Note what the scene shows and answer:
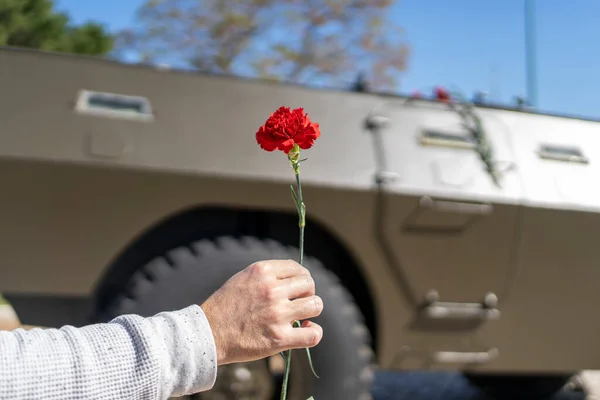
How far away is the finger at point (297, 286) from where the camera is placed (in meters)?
1.01

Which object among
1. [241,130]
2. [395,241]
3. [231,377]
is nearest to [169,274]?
[231,377]

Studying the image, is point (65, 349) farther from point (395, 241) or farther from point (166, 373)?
point (395, 241)

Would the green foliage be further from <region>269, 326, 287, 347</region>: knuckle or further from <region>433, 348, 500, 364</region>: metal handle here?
<region>269, 326, 287, 347</region>: knuckle

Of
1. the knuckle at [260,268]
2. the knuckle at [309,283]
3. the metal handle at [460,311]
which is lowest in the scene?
the metal handle at [460,311]

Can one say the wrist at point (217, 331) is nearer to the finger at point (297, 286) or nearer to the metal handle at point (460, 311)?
the finger at point (297, 286)

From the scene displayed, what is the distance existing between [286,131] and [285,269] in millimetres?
200

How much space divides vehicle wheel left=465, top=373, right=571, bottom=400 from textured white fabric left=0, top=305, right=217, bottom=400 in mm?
3180

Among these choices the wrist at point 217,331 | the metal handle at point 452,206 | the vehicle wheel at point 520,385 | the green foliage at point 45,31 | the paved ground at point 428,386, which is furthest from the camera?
the green foliage at point 45,31

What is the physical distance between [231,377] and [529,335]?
117 cm

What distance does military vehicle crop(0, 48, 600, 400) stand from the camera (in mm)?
2412

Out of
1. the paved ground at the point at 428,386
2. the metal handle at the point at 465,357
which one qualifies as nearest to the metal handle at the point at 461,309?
the metal handle at the point at 465,357

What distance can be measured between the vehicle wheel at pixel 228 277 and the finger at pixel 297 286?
1.37m

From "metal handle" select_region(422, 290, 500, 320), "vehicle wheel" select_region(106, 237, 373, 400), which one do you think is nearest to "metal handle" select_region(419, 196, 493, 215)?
"metal handle" select_region(422, 290, 500, 320)

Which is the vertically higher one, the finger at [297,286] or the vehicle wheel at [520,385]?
the finger at [297,286]
